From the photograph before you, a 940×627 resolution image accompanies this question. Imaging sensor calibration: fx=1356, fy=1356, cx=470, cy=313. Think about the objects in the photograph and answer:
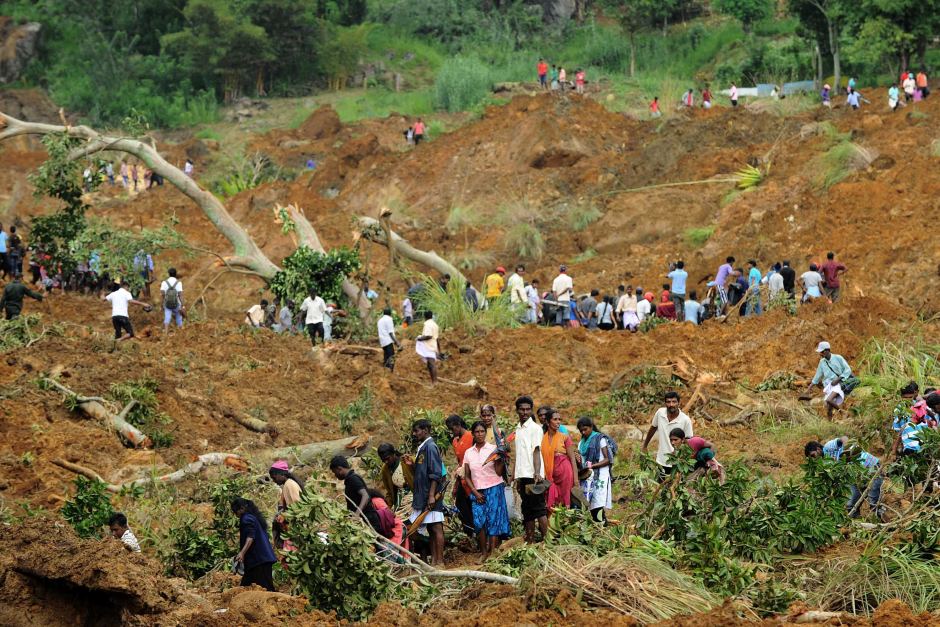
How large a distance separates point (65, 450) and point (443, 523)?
211 inches

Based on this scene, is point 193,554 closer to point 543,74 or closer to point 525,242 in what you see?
point 525,242

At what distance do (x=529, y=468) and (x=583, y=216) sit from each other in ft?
62.2

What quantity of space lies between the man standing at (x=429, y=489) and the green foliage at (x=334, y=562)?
1.21 m

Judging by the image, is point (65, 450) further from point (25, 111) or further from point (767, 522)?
point (25, 111)

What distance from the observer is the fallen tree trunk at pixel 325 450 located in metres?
14.9

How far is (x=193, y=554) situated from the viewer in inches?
440

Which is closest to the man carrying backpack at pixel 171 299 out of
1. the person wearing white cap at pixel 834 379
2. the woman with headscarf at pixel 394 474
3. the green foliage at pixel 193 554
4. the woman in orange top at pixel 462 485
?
the green foliage at pixel 193 554

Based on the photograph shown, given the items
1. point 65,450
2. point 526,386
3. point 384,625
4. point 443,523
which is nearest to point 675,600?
point 384,625

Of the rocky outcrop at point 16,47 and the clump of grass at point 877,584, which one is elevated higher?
the rocky outcrop at point 16,47

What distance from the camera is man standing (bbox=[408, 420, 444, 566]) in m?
10.5

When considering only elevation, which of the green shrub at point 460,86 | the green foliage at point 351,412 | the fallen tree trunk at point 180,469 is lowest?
the green foliage at point 351,412

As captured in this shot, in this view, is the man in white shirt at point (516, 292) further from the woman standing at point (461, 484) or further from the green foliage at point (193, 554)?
the green foliage at point (193, 554)

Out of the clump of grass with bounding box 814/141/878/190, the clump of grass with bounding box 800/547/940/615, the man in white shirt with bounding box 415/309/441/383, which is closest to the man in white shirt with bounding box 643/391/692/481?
the clump of grass with bounding box 800/547/940/615

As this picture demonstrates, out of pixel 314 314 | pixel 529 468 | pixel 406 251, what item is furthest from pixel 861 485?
pixel 406 251
